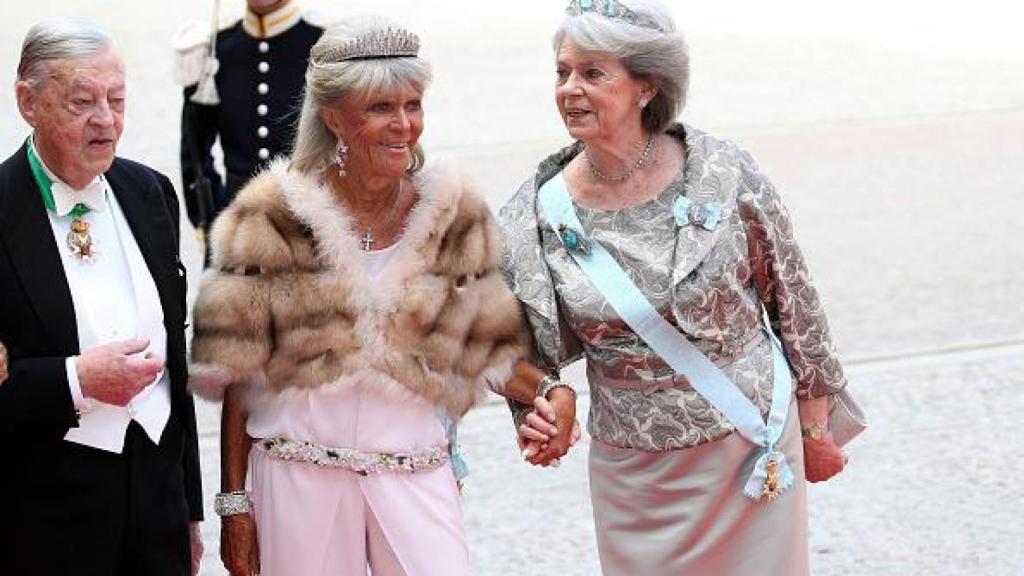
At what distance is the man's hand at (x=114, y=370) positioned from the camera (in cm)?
371

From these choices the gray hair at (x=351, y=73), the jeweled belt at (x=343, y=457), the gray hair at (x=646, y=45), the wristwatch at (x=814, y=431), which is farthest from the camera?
the wristwatch at (x=814, y=431)

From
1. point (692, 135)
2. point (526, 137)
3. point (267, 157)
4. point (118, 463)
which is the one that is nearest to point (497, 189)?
point (526, 137)

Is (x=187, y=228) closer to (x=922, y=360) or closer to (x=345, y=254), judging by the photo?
(x=922, y=360)

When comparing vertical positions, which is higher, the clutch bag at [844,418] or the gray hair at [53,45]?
the gray hair at [53,45]

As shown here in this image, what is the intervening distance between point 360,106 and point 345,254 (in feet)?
1.03

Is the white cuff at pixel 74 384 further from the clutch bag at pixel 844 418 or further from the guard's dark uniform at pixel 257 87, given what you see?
the guard's dark uniform at pixel 257 87

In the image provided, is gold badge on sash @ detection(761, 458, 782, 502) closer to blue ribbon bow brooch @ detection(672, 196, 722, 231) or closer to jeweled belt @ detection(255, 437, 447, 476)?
blue ribbon bow brooch @ detection(672, 196, 722, 231)

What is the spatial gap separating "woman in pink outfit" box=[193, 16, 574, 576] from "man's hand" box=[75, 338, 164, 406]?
328mm

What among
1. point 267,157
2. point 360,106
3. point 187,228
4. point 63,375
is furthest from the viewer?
point 187,228

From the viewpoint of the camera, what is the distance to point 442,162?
4.26 m

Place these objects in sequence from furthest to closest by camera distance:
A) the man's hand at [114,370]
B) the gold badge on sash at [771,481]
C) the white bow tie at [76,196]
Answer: the gold badge on sash at [771,481] → the white bow tie at [76,196] → the man's hand at [114,370]

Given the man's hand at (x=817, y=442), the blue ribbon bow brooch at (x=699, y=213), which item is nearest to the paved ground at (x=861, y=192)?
the man's hand at (x=817, y=442)

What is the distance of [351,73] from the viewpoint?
402 cm

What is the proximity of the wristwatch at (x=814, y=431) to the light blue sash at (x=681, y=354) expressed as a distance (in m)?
0.16
